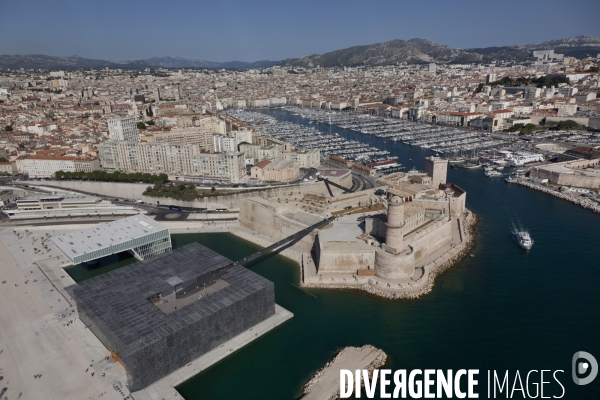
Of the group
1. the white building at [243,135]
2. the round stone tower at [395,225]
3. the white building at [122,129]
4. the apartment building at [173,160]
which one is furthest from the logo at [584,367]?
the white building at [122,129]

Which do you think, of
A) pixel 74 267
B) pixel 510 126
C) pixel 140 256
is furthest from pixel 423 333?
pixel 510 126

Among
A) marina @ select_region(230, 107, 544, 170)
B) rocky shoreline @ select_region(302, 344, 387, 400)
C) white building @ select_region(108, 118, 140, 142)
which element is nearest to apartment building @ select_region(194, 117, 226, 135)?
marina @ select_region(230, 107, 544, 170)

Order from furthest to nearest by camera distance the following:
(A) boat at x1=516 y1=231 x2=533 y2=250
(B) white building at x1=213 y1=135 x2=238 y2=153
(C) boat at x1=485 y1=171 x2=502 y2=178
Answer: (B) white building at x1=213 y1=135 x2=238 y2=153
(C) boat at x1=485 y1=171 x2=502 y2=178
(A) boat at x1=516 y1=231 x2=533 y2=250

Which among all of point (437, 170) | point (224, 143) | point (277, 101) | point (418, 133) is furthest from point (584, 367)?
point (277, 101)

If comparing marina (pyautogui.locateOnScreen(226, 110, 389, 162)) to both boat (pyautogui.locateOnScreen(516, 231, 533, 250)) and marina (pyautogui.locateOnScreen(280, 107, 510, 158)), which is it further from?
boat (pyautogui.locateOnScreen(516, 231, 533, 250))

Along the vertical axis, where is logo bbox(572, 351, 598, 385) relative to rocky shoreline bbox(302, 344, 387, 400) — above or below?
below

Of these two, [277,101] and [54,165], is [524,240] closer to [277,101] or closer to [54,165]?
[54,165]
